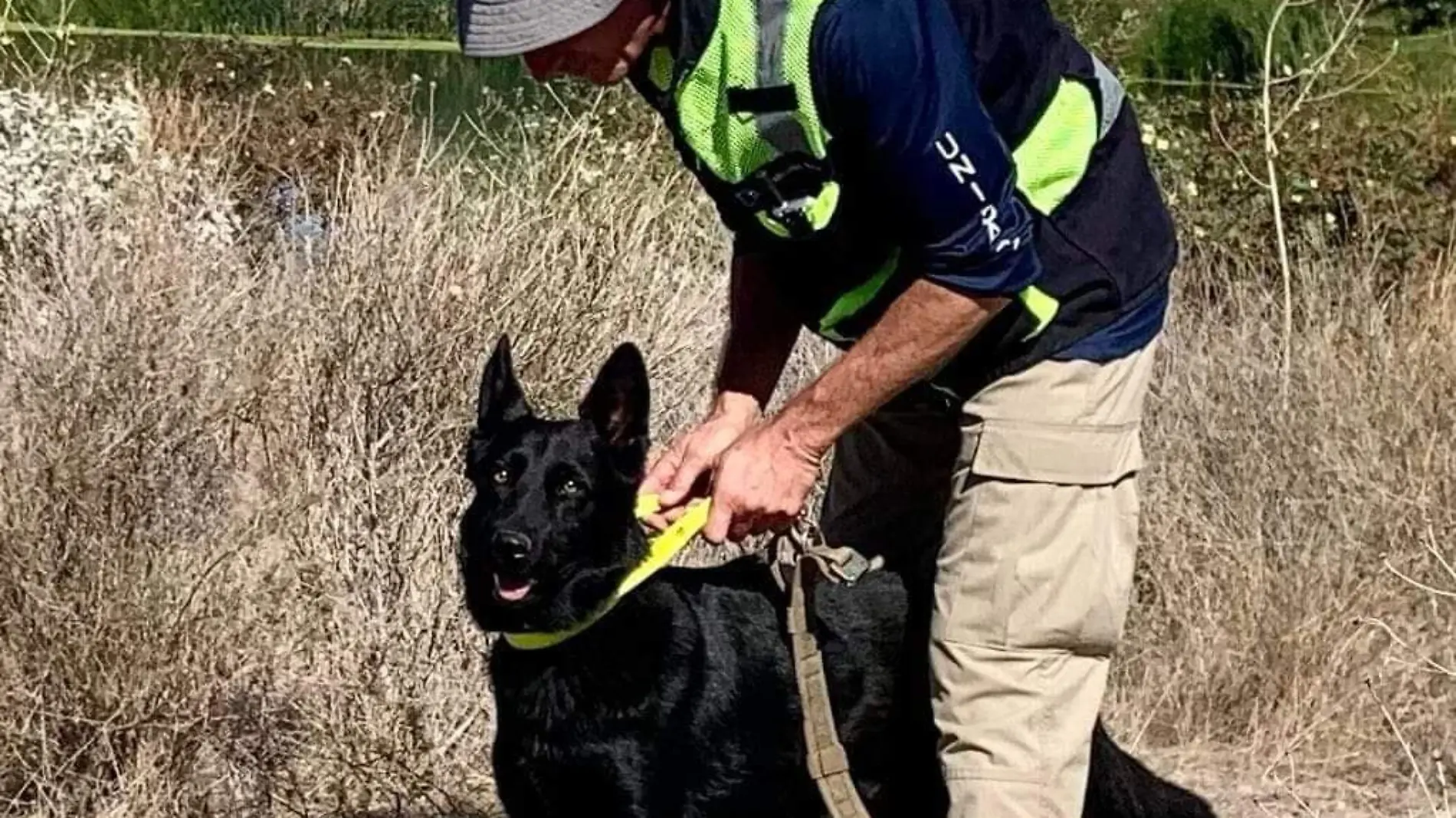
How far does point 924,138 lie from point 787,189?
30 centimetres

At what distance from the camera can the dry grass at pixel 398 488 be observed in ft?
15.9

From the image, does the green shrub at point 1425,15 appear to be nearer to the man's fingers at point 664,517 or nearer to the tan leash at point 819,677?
the tan leash at point 819,677

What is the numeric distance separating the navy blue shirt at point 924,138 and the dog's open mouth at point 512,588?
1091 mm

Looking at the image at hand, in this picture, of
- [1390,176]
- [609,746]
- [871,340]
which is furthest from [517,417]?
[1390,176]

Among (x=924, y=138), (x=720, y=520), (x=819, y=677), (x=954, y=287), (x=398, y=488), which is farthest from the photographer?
(x=398, y=488)

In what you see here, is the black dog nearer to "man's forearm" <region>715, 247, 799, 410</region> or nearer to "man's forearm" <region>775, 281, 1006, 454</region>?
"man's forearm" <region>715, 247, 799, 410</region>

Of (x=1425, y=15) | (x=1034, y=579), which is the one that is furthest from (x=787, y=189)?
(x=1425, y=15)

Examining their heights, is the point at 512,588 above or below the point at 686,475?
below

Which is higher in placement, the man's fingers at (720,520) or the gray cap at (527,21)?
the gray cap at (527,21)

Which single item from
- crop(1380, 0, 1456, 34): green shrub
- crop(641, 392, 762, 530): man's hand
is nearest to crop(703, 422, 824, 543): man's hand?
crop(641, 392, 762, 530): man's hand

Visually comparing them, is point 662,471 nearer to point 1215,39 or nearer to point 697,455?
point 697,455

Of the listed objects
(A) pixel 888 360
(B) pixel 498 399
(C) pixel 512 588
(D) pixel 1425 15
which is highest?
(D) pixel 1425 15

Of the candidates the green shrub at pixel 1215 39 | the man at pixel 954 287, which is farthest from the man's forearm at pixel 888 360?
the green shrub at pixel 1215 39

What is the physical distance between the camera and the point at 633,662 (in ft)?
13.4
